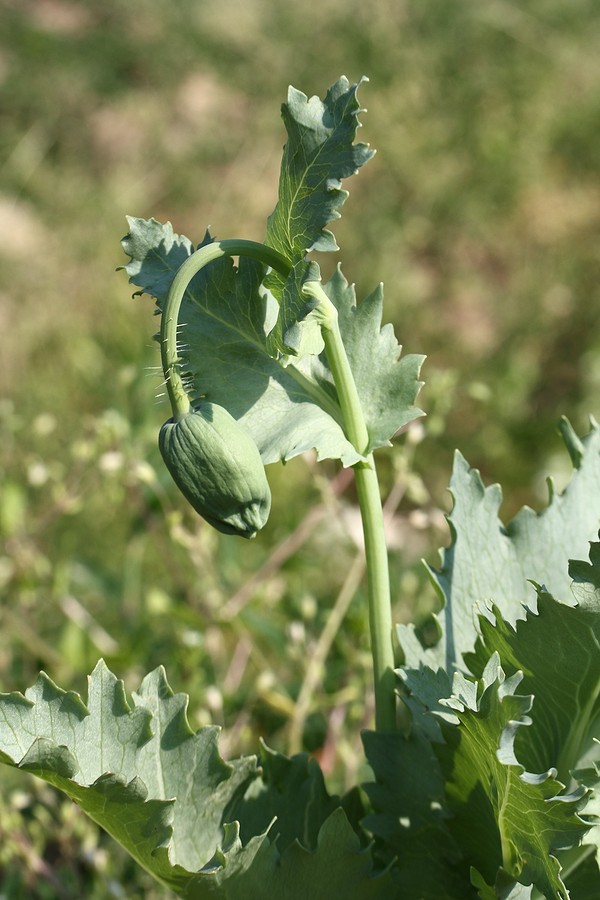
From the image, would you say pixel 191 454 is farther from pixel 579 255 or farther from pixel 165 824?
pixel 579 255

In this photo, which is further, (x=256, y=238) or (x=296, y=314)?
(x=256, y=238)

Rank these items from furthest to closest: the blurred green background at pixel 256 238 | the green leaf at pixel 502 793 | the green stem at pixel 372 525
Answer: the blurred green background at pixel 256 238
the green stem at pixel 372 525
the green leaf at pixel 502 793

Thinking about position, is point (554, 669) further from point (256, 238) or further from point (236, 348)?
point (256, 238)

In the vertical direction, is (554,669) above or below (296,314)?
below

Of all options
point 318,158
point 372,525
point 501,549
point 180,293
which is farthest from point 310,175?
point 501,549

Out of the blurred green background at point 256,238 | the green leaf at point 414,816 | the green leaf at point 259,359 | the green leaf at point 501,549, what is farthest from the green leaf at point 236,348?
the blurred green background at point 256,238

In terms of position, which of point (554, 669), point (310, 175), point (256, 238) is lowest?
point (554, 669)

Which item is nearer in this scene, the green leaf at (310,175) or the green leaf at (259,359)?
the green leaf at (310,175)

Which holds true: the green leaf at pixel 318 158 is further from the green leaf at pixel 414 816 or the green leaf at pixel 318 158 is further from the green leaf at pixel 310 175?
the green leaf at pixel 414 816
